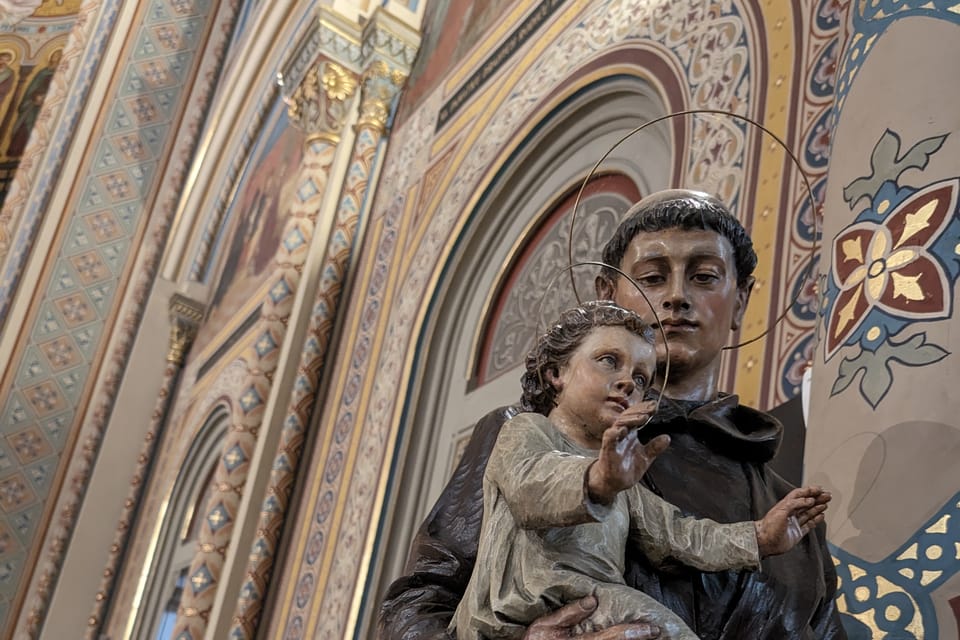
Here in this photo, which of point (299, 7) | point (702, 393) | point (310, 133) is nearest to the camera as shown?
point (702, 393)

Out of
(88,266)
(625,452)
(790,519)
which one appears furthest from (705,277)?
(88,266)

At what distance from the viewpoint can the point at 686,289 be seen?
4.63ft

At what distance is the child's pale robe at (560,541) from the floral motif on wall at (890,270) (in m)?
0.87

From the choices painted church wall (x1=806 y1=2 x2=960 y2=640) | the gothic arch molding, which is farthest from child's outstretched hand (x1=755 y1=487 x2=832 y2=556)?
the gothic arch molding

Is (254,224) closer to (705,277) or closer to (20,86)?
(20,86)

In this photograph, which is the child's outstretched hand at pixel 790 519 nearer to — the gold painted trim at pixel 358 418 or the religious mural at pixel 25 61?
the gold painted trim at pixel 358 418

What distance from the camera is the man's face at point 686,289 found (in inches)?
54.8

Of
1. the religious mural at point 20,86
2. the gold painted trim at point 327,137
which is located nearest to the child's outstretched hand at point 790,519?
the gold painted trim at point 327,137

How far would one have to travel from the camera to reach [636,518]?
3.60 ft

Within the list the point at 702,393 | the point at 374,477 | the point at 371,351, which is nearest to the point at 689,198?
the point at 702,393

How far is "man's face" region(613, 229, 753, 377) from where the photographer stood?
1393 mm

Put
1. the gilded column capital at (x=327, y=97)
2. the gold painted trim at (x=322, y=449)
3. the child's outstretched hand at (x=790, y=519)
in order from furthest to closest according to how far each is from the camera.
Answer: the gilded column capital at (x=327, y=97) → the gold painted trim at (x=322, y=449) → the child's outstretched hand at (x=790, y=519)

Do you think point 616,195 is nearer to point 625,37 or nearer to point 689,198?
point 625,37

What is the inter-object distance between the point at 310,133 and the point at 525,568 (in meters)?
6.18
